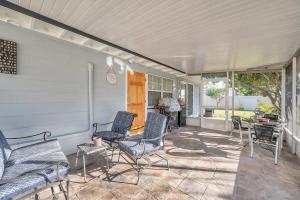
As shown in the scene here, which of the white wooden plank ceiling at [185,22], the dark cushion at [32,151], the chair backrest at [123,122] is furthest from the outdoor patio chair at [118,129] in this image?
the white wooden plank ceiling at [185,22]

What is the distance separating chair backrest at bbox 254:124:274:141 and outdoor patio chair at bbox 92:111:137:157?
285 cm

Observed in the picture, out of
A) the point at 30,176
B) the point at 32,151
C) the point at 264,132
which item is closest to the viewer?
the point at 30,176

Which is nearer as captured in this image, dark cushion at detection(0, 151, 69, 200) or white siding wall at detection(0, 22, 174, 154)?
dark cushion at detection(0, 151, 69, 200)

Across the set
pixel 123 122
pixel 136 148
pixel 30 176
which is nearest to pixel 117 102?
pixel 123 122

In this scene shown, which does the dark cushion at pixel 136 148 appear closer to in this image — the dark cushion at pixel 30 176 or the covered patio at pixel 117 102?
the covered patio at pixel 117 102

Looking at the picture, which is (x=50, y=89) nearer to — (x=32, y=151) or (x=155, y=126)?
(x=32, y=151)

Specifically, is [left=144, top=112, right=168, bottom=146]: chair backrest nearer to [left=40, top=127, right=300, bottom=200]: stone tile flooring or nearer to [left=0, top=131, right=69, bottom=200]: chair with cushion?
[left=40, top=127, right=300, bottom=200]: stone tile flooring

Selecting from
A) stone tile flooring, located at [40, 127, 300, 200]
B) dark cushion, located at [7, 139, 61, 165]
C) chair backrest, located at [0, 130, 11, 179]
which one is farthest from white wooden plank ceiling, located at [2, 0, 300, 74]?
stone tile flooring, located at [40, 127, 300, 200]

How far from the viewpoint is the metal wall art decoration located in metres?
2.68

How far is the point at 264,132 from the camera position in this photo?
360 cm

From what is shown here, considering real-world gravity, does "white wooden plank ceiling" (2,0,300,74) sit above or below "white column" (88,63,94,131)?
above

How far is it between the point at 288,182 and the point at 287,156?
1.57 m

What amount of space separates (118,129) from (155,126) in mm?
1151

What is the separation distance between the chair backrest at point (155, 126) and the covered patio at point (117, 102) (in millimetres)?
26
